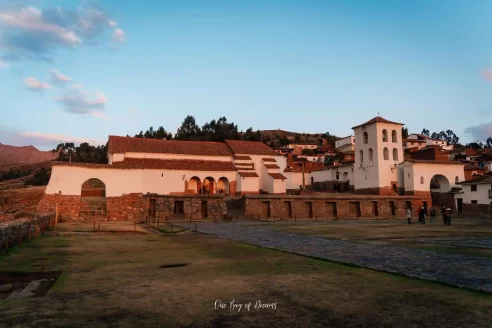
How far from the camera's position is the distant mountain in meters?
118

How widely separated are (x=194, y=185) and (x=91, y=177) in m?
13.9

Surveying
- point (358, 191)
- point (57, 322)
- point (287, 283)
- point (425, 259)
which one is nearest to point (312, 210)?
point (358, 191)

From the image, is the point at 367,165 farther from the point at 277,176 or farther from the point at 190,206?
the point at 190,206

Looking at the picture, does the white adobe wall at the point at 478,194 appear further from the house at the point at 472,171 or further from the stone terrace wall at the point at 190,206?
the stone terrace wall at the point at 190,206

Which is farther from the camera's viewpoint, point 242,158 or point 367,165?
point 367,165

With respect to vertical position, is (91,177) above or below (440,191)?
above

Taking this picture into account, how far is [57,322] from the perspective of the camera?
166 inches

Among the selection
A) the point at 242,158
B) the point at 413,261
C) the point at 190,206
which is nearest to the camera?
the point at 413,261

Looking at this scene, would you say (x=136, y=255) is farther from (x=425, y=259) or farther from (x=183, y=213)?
(x=183, y=213)

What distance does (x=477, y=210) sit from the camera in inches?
1615

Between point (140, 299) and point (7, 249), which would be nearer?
point (140, 299)

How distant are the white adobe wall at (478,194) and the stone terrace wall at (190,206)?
29.5 meters

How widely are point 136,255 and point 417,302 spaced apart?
7.84 meters

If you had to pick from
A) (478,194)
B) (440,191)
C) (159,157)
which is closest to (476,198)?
(478,194)
